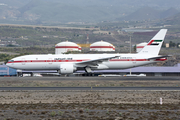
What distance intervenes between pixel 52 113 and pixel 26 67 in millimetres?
34004

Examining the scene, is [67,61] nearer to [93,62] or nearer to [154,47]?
[93,62]

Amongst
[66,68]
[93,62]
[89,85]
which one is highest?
[93,62]

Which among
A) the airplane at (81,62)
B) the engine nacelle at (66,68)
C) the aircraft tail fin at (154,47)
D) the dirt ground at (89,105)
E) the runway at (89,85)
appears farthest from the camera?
the aircraft tail fin at (154,47)

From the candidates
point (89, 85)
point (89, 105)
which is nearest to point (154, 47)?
point (89, 85)

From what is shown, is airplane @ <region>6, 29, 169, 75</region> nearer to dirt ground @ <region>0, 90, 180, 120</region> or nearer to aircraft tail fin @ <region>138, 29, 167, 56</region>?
aircraft tail fin @ <region>138, 29, 167, 56</region>

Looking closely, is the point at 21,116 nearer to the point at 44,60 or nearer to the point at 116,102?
the point at 116,102

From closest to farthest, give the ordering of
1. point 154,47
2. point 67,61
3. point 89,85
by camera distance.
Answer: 1. point 89,85
2. point 67,61
3. point 154,47

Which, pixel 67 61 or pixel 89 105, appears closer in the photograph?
pixel 89 105

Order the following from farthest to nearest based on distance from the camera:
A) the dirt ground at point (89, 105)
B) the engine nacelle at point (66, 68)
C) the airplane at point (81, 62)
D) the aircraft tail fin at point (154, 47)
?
the aircraft tail fin at point (154, 47)
the airplane at point (81, 62)
the engine nacelle at point (66, 68)
the dirt ground at point (89, 105)

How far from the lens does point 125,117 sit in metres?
19.6

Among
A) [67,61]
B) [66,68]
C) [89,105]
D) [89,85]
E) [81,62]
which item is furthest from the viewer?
[67,61]

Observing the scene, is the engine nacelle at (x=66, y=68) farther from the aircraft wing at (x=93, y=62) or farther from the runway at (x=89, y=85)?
the runway at (x=89, y=85)

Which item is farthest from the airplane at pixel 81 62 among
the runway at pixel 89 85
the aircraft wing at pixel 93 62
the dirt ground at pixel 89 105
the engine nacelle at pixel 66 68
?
the dirt ground at pixel 89 105

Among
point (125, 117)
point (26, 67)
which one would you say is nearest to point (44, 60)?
point (26, 67)
